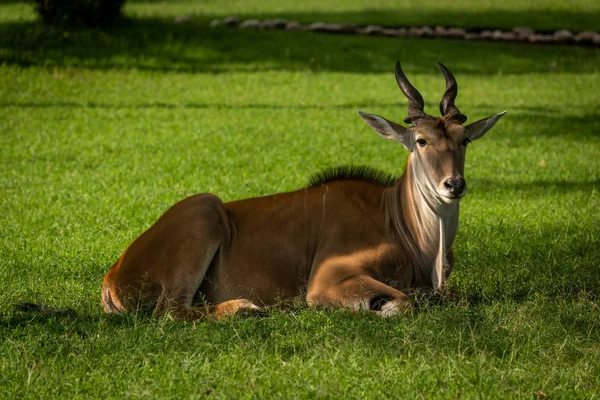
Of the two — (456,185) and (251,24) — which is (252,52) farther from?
(456,185)

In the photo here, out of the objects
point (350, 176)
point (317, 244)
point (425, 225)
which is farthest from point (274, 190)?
point (425, 225)

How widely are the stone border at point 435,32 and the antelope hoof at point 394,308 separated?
719 inches

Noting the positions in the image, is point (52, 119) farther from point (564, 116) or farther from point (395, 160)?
point (564, 116)

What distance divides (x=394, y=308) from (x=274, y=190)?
4.57m

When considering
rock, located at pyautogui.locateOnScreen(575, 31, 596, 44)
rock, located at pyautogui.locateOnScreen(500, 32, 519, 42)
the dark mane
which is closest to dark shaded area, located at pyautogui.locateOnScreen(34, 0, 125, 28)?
rock, located at pyautogui.locateOnScreen(500, 32, 519, 42)

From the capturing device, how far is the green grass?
516 centimetres

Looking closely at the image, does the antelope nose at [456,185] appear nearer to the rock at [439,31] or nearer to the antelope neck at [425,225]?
the antelope neck at [425,225]

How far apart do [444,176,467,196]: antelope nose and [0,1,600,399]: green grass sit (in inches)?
28.4

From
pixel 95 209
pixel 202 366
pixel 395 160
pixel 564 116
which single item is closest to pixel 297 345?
pixel 202 366

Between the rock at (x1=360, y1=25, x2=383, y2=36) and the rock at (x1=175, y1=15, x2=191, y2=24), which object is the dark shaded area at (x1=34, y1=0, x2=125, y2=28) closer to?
the rock at (x1=175, y1=15, x2=191, y2=24)

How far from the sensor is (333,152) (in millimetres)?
12508

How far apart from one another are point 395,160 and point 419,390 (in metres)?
7.47

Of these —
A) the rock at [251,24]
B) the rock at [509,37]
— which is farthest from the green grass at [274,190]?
the rock at [251,24]

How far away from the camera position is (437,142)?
636cm
